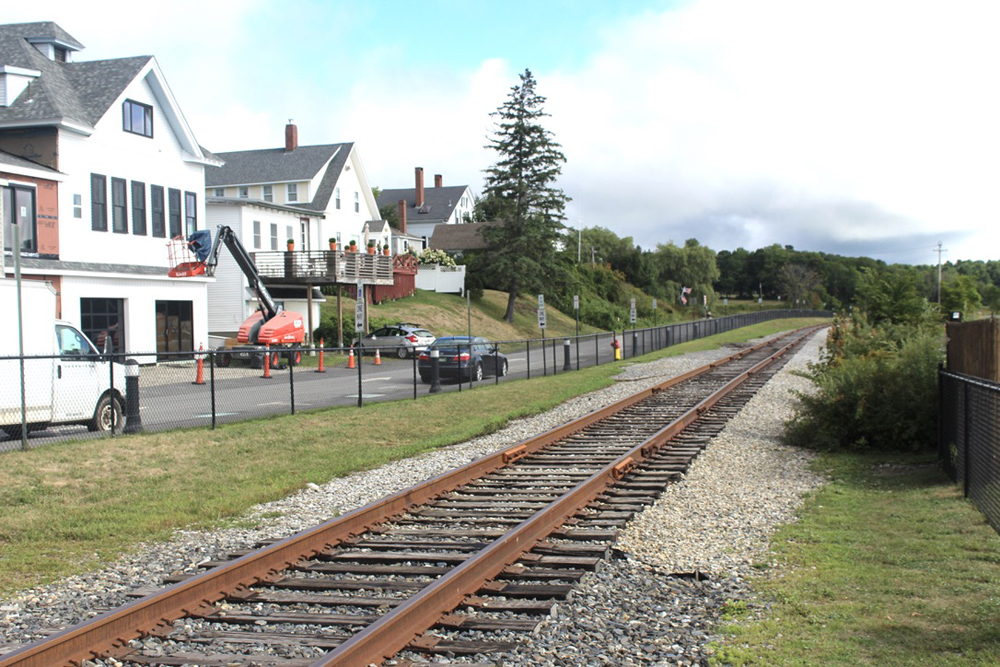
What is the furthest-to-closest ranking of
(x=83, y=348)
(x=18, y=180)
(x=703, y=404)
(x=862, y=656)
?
(x=18, y=180) → (x=703, y=404) → (x=83, y=348) → (x=862, y=656)

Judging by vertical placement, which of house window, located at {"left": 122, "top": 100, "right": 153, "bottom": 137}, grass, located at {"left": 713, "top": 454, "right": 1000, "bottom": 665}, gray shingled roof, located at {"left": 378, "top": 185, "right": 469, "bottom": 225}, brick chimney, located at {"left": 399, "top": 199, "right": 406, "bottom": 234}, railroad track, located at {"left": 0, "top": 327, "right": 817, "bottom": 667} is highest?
gray shingled roof, located at {"left": 378, "top": 185, "right": 469, "bottom": 225}

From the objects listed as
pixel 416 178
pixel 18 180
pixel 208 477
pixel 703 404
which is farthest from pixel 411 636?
pixel 416 178

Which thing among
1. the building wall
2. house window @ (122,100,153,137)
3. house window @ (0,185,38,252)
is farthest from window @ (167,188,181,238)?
house window @ (0,185,38,252)

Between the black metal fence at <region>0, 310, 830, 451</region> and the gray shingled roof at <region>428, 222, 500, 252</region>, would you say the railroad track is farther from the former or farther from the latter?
the gray shingled roof at <region>428, 222, 500, 252</region>

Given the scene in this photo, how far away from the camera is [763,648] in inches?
222

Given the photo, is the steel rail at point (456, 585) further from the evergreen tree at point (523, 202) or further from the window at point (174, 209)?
the evergreen tree at point (523, 202)

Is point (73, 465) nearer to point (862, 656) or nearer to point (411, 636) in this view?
point (411, 636)

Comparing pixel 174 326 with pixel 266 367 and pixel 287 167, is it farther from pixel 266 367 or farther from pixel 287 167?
pixel 287 167

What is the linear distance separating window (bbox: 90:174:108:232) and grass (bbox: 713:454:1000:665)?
28.2 meters

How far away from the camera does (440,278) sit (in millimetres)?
69500

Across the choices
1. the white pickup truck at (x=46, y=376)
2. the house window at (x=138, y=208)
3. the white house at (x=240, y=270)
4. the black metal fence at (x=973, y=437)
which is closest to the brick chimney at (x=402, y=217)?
the white house at (x=240, y=270)

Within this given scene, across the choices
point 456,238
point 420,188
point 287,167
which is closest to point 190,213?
point 287,167

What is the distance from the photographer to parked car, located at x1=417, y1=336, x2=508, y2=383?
2684 centimetres

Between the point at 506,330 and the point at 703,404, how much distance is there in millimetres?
44306
